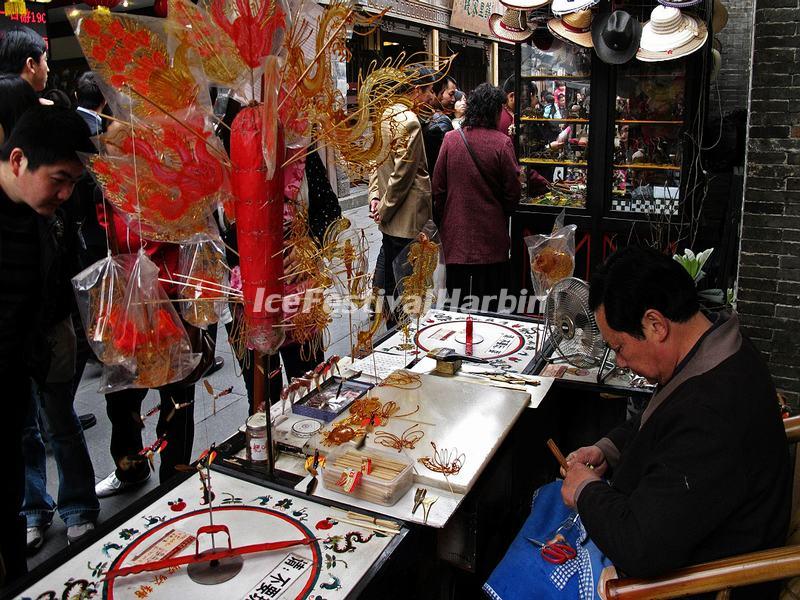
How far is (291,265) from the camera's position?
1.79m

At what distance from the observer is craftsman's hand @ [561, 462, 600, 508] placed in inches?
62.1

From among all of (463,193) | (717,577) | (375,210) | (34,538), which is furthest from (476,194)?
(717,577)

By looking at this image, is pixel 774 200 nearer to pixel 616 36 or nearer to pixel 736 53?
pixel 616 36

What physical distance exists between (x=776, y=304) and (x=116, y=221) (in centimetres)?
298

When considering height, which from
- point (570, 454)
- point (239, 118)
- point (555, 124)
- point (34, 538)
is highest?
point (555, 124)

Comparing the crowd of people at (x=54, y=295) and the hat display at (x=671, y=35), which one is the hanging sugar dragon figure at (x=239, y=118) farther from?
the hat display at (x=671, y=35)

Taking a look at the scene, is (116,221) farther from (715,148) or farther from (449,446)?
(715,148)

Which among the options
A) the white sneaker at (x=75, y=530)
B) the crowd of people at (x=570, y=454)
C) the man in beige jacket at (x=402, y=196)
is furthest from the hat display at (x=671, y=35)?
the white sneaker at (x=75, y=530)

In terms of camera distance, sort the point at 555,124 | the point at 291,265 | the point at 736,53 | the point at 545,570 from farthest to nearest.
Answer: the point at 736,53, the point at 555,124, the point at 291,265, the point at 545,570

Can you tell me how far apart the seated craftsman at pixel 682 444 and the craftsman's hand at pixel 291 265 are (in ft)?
2.37

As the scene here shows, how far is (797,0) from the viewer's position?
3131 millimetres

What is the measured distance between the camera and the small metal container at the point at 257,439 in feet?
6.03

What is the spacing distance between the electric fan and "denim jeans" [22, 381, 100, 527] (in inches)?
71.2

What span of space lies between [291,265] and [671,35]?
359 centimetres
